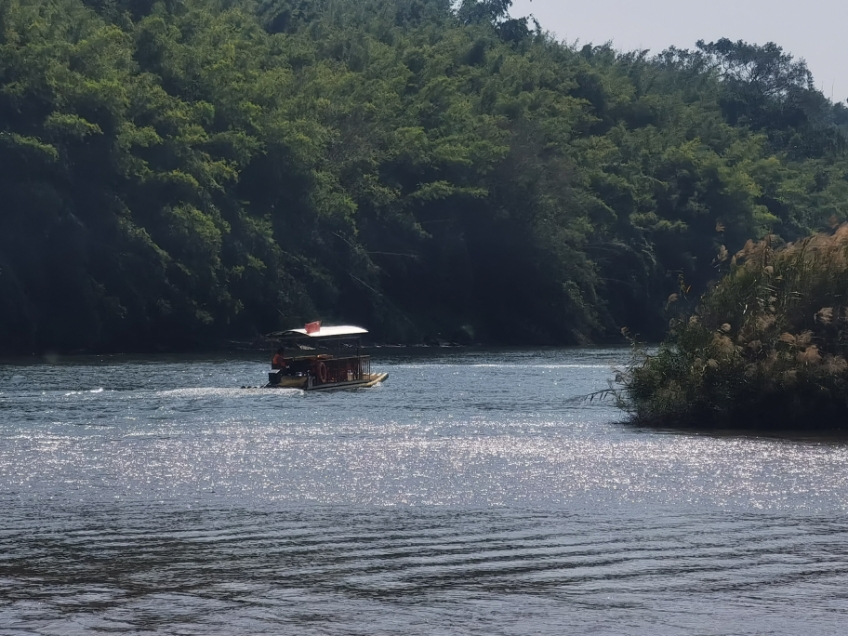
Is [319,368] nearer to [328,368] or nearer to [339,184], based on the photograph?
[328,368]

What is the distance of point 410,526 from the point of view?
1775cm

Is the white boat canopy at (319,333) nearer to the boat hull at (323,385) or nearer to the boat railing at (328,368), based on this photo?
the boat railing at (328,368)

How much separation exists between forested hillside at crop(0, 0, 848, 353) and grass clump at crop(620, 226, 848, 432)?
23411mm

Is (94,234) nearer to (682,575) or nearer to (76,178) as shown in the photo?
(76,178)

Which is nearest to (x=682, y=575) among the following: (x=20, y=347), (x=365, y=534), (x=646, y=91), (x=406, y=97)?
(x=365, y=534)

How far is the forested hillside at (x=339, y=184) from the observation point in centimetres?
6169

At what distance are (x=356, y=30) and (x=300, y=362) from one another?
2608 inches

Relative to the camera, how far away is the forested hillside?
61.7 m

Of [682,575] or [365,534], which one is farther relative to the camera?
Result: [365,534]

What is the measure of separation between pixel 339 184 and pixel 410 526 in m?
61.0

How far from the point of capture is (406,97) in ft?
298

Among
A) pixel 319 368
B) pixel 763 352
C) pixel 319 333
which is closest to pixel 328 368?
pixel 319 368

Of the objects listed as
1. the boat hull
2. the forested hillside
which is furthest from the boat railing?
the forested hillside

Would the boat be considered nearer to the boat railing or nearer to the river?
the boat railing
